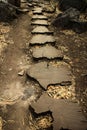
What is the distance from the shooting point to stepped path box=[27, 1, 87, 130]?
272 cm

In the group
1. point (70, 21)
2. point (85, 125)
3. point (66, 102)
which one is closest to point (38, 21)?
point (70, 21)

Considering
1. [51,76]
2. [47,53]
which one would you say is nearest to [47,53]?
[47,53]

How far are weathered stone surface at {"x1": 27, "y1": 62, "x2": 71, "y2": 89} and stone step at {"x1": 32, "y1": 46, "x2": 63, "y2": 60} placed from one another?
275 millimetres

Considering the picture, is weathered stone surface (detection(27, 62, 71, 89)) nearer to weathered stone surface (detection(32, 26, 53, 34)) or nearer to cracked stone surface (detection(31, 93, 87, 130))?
cracked stone surface (detection(31, 93, 87, 130))

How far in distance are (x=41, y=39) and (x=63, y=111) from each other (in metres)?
2.46

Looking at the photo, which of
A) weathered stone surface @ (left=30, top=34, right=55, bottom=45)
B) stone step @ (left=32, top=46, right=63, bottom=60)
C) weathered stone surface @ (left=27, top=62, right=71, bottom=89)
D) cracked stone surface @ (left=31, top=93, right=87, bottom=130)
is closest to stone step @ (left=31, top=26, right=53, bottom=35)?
weathered stone surface @ (left=30, top=34, right=55, bottom=45)

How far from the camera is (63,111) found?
287 cm

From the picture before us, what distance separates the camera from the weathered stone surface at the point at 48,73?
355cm

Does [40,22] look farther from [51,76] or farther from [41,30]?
[51,76]

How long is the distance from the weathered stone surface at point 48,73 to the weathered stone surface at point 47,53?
28 cm

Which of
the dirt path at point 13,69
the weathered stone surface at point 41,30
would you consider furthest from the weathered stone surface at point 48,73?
the weathered stone surface at point 41,30

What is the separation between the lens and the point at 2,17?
6.26 metres

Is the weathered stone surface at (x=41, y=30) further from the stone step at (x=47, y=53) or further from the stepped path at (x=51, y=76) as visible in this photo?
the stone step at (x=47, y=53)

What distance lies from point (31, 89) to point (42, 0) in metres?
6.25
